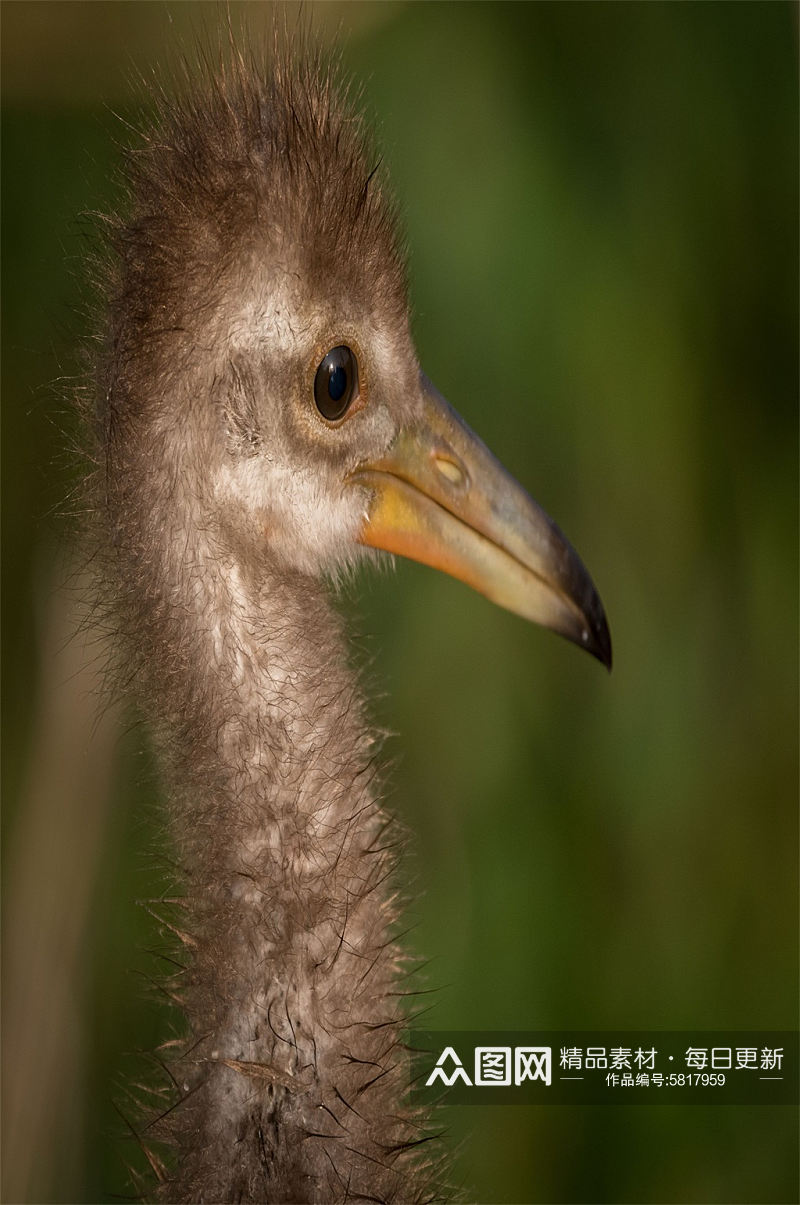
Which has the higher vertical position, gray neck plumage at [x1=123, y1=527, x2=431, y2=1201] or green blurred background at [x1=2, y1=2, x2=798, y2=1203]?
green blurred background at [x1=2, y1=2, x2=798, y2=1203]

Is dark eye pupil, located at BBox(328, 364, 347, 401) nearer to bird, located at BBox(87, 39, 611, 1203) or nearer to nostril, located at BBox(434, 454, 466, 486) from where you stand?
bird, located at BBox(87, 39, 611, 1203)

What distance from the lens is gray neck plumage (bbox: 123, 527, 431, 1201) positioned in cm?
141

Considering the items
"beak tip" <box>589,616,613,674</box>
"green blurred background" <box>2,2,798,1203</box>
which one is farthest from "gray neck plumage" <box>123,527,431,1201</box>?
"green blurred background" <box>2,2,798,1203</box>

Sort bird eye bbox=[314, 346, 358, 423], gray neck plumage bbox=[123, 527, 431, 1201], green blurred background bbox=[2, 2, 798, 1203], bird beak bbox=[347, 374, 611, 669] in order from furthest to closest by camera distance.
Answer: green blurred background bbox=[2, 2, 798, 1203]
bird beak bbox=[347, 374, 611, 669]
bird eye bbox=[314, 346, 358, 423]
gray neck plumage bbox=[123, 527, 431, 1201]

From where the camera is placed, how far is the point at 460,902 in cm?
286

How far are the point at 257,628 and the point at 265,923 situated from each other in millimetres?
311

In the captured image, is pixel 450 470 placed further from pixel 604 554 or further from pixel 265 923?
pixel 604 554

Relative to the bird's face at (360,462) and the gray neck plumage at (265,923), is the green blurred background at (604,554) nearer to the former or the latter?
the bird's face at (360,462)

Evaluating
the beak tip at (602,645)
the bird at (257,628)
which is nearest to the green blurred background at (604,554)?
the beak tip at (602,645)

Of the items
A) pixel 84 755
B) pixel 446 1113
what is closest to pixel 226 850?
pixel 84 755

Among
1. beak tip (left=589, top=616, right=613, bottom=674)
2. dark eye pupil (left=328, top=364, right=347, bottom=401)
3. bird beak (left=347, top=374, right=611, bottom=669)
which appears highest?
dark eye pupil (left=328, top=364, right=347, bottom=401)

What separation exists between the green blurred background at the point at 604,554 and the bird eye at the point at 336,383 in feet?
4.03

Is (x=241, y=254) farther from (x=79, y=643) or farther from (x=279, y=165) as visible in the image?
(x=79, y=643)

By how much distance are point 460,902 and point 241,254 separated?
1.72 meters
